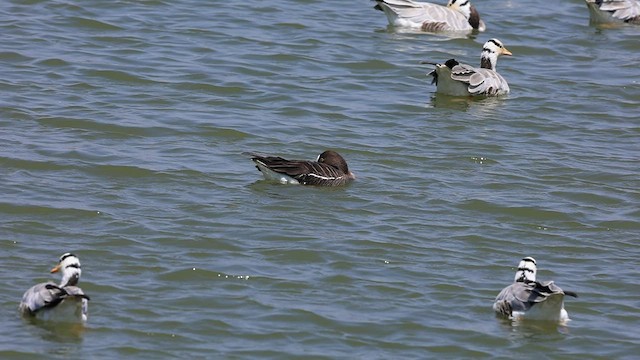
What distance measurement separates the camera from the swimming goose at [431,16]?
22.8m

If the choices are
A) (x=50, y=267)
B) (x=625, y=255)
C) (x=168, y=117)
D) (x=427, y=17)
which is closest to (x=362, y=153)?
(x=168, y=117)

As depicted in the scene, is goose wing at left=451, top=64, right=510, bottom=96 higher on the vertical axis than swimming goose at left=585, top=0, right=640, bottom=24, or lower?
lower

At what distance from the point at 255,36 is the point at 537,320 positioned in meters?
11.5

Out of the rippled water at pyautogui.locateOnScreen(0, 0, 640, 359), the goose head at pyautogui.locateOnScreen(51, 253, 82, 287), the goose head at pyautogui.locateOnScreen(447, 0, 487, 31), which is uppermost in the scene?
the goose head at pyautogui.locateOnScreen(51, 253, 82, 287)

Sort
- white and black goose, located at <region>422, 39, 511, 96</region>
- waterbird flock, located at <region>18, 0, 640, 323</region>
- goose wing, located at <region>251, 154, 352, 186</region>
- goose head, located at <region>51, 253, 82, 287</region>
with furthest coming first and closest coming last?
1. white and black goose, located at <region>422, 39, 511, 96</region>
2. goose wing, located at <region>251, 154, 352, 186</region>
3. goose head, located at <region>51, 253, 82, 287</region>
4. waterbird flock, located at <region>18, 0, 640, 323</region>

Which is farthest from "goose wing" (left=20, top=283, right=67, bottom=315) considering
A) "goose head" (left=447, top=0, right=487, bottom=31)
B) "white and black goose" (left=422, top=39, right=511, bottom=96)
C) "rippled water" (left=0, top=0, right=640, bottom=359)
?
"goose head" (left=447, top=0, right=487, bottom=31)

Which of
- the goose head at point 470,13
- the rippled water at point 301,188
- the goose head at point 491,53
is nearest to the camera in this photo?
the rippled water at point 301,188

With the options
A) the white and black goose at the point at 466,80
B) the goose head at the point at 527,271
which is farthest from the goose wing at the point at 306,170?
the white and black goose at the point at 466,80

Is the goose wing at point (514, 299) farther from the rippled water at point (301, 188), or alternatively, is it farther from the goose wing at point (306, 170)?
the goose wing at point (306, 170)

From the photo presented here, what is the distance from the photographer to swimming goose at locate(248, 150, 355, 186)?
45.6 feet

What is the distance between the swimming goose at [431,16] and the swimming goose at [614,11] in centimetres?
205

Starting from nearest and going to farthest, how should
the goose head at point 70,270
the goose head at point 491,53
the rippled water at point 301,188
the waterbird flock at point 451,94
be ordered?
the waterbird flock at point 451,94, the goose head at point 70,270, the rippled water at point 301,188, the goose head at point 491,53

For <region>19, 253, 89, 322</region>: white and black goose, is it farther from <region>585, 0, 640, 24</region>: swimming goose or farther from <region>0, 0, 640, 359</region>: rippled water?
<region>585, 0, 640, 24</region>: swimming goose

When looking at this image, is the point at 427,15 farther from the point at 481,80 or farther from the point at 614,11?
the point at 481,80
